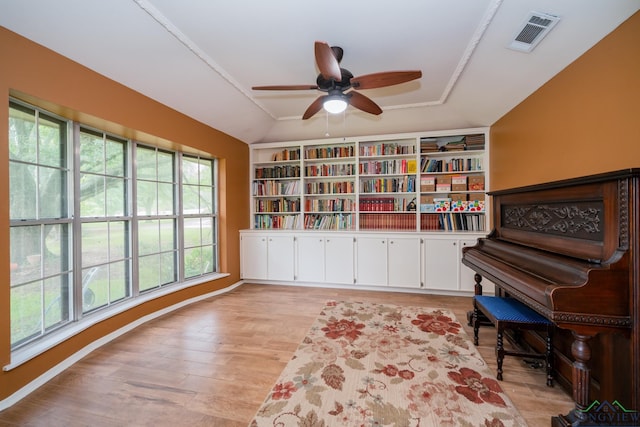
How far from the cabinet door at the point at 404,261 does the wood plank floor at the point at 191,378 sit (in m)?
0.78

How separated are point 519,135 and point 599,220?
73.0 inches

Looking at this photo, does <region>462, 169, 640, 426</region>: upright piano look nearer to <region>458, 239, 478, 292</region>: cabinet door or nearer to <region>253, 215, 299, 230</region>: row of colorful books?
<region>458, 239, 478, 292</region>: cabinet door

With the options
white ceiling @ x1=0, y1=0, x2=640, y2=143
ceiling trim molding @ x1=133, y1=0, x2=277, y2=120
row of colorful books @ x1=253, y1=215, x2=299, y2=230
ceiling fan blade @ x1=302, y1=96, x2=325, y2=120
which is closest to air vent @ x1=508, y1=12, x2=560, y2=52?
white ceiling @ x1=0, y1=0, x2=640, y2=143

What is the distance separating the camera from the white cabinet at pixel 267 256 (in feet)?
13.1

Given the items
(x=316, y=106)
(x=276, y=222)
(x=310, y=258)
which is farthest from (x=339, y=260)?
(x=316, y=106)

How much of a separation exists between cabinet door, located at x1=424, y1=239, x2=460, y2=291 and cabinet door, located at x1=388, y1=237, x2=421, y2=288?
13 cm

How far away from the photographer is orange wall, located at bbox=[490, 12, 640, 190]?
5.08 feet

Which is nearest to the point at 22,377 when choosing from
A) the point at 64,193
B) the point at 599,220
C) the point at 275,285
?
the point at 64,193

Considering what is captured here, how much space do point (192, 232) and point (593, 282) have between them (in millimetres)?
3835

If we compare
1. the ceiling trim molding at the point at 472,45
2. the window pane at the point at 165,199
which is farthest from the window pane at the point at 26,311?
the ceiling trim molding at the point at 472,45

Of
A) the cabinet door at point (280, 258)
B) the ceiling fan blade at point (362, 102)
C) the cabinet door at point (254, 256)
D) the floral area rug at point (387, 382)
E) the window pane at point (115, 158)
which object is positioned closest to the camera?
the floral area rug at point (387, 382)

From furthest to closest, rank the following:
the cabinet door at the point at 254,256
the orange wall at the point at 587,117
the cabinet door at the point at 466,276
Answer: the cabinet door at the point at 254,256 < the cabinet door at the point at 466,276 < the orange wall at the point at 587,117

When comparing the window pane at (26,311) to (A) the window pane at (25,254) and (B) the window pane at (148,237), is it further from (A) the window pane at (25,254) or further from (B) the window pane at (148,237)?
(B) the window pane at (148,237)

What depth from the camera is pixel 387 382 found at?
173 centimetres
